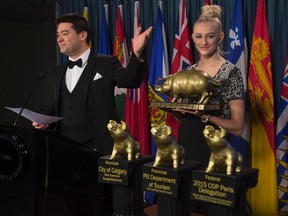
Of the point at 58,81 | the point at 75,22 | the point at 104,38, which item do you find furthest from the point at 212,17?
the point at 104,38

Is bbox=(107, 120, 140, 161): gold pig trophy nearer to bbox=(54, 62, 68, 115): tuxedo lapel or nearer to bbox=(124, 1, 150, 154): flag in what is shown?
bbox=(54, 62, 68, 115): tuxedo lapel

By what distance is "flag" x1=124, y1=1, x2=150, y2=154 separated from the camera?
3.11 meters

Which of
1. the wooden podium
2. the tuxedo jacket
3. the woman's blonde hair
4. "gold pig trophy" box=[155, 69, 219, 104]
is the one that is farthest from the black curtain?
the wooden podium

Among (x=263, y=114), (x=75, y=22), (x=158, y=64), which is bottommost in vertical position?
(x=263, y=114)

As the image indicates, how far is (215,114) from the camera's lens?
150 centimetres

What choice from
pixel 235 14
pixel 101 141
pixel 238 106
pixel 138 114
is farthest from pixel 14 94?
pixel 238 106

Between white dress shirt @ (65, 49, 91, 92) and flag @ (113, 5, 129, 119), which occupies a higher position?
flag @ (113, 5, 129, 119)

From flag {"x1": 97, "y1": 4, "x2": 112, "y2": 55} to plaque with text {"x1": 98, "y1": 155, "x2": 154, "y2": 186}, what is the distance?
7.77 ft

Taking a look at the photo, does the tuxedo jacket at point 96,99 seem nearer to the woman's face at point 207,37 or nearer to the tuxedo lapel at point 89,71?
the tuxedo lapel at point 89,71

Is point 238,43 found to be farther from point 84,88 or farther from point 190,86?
point 190,86

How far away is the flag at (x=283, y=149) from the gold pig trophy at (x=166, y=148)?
5.61ft

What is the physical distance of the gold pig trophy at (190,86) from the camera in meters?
1.24

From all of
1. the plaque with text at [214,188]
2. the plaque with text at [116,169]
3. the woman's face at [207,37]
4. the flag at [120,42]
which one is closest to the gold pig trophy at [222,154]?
the plaque with text at [214,188]

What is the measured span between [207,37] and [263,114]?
1.18 meters
